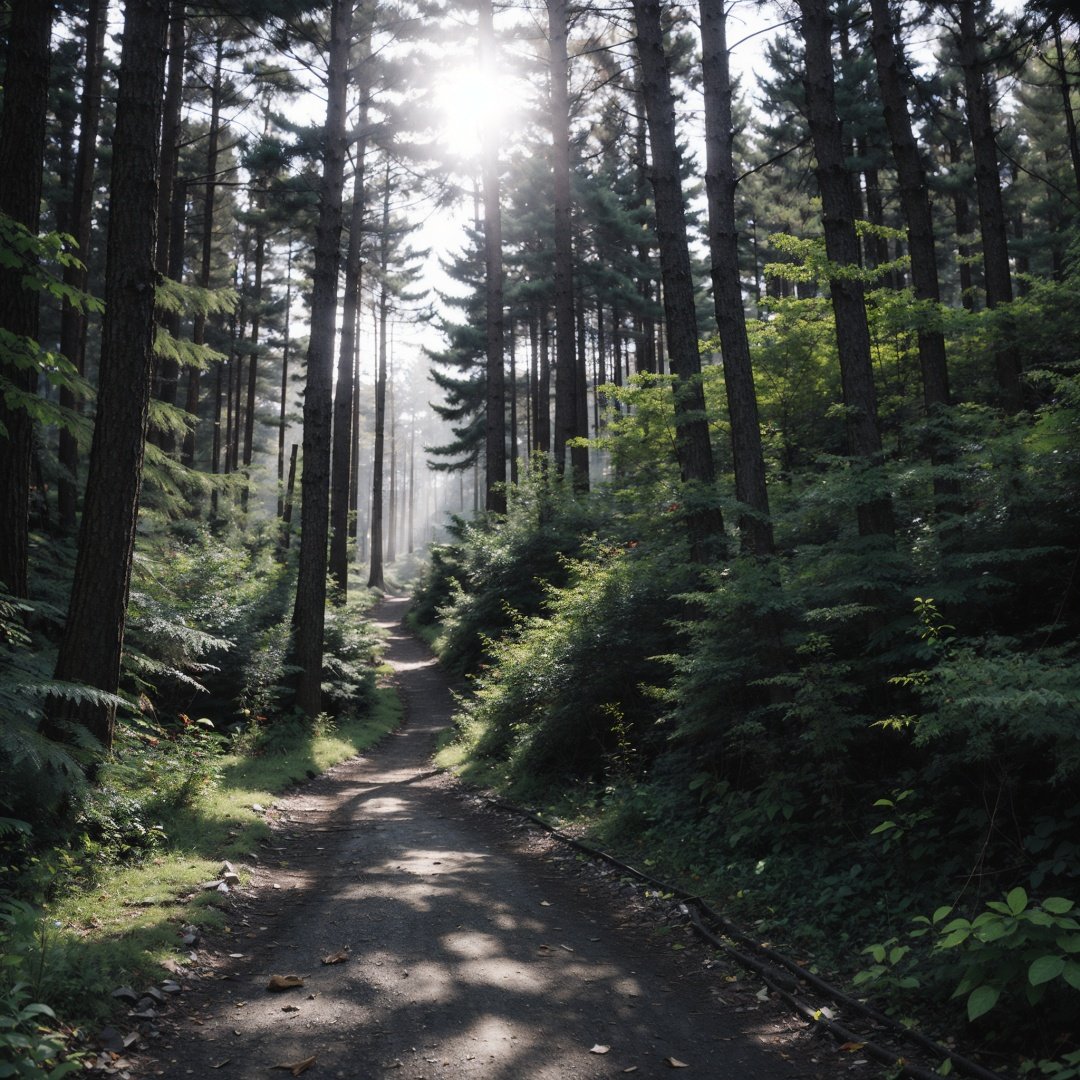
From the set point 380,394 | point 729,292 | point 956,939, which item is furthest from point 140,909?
point 380,394

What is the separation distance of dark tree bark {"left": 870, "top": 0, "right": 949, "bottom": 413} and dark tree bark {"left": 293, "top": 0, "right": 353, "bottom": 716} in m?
9.34

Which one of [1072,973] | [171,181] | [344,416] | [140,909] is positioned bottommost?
[140,909]

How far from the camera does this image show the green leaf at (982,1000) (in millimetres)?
3492

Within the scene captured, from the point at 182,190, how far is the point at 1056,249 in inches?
1074

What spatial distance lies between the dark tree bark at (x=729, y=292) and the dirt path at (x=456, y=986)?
423 centimetres

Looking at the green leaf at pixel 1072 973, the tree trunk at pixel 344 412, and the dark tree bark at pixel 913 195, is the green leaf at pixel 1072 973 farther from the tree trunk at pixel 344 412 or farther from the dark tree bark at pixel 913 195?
the tree trunk at pixel 344 412

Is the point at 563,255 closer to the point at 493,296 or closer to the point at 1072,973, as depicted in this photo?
the point at 493,296

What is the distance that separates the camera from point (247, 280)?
32.4m

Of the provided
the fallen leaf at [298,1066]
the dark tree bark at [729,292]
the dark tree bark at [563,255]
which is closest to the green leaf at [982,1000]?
the fallen leaf at [298,1066]

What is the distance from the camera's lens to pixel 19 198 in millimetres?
7258

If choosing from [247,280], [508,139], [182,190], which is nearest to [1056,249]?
[508,139]

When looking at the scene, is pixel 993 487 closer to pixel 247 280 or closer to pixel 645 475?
pixel 645 475

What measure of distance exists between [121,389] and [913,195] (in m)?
10.6

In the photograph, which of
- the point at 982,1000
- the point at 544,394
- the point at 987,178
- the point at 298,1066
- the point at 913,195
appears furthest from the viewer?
the point at 544,394
